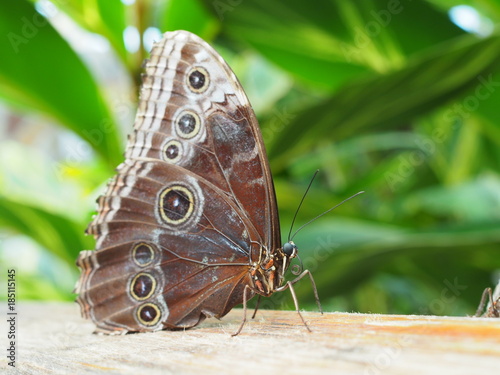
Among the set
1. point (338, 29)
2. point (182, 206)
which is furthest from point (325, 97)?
point (182, 206)

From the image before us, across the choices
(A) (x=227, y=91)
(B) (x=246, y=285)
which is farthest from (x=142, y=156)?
(B) (x=246, y=285)

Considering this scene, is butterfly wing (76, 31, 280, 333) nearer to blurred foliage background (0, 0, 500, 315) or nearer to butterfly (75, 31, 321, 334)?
butterfly (75, 31, 321, 334)

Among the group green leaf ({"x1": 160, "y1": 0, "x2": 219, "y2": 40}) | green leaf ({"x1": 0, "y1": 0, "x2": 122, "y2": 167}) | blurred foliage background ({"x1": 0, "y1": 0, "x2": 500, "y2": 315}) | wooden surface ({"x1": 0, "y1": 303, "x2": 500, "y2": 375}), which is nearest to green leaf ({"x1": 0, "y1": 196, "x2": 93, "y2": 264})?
blurred foliage background ({"x1": 0, "y1": 0, "x2": 500, "y2": 315})

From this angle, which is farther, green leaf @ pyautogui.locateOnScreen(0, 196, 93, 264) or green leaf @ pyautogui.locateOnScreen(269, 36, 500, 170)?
green leaf @ pyautogui.locateOnScreen(0, 196, 93, 264)

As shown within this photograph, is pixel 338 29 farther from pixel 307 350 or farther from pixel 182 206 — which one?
pixel 307 350

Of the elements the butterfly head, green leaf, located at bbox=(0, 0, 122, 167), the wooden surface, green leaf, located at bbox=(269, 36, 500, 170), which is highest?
green leaf, located at bbox=(0, 0, 122, 167)

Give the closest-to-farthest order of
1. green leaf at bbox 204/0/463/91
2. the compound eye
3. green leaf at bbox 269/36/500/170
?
the compound eye < green leaf at bbox 269/36/500/170 < green leaf at bbox 204/0/463/91
